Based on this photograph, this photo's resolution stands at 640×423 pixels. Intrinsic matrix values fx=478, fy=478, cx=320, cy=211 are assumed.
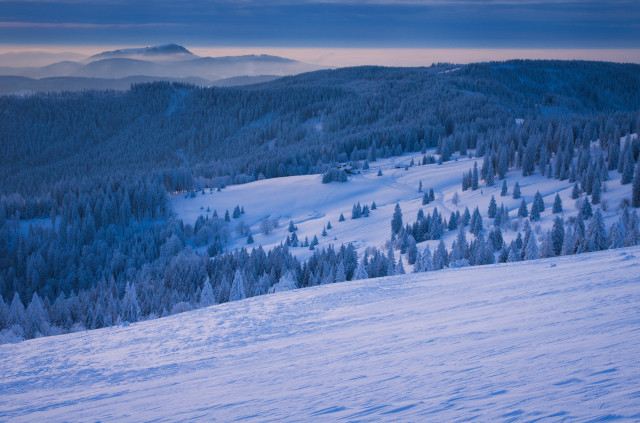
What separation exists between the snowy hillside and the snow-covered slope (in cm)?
3337

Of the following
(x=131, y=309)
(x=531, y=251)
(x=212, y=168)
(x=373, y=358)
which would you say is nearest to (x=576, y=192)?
(x=531, y=251)

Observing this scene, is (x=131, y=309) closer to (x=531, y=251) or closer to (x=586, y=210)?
(x=531, y=251)

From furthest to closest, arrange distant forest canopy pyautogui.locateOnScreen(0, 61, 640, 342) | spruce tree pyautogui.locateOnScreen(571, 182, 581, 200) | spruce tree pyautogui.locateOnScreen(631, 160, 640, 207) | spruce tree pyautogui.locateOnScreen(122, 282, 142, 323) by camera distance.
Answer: spruce tree pyautogui.locateOnScreen(571, 182, 581, 200), spruce tree pyautogui.locateOnScreen(631, 160, 640, 207), distant forest canopy pyautogui.locateOnScreen(0, 61, 640, 342), spruce tree pyautogui.locateOnScreen(122, 282, 142, 323)

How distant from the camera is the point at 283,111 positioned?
605ft

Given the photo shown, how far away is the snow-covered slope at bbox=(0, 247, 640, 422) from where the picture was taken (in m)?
6.99

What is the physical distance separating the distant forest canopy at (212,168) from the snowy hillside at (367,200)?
3247 millimetres

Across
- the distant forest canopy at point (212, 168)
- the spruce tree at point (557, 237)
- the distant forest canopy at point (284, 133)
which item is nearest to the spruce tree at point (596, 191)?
the distant forest canopy at point (212, 168)

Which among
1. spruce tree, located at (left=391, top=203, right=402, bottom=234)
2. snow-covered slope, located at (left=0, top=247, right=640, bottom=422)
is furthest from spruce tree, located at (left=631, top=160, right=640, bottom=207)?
snow-covered slope, located at (left=0, top=247, right=640, bottom=422)

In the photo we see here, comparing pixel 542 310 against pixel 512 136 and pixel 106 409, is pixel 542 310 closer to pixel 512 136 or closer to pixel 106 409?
pixel 106 409

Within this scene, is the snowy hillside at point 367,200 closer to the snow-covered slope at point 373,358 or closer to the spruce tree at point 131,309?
the spruce tree at point 131,309

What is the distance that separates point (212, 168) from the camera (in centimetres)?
11531

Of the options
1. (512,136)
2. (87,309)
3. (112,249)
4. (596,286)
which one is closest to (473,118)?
(512,136)

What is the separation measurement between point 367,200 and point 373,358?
227 ft

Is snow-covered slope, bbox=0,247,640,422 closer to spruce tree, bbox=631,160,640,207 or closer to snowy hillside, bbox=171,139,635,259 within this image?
snowy hillside, bbox=171,139,635,259
